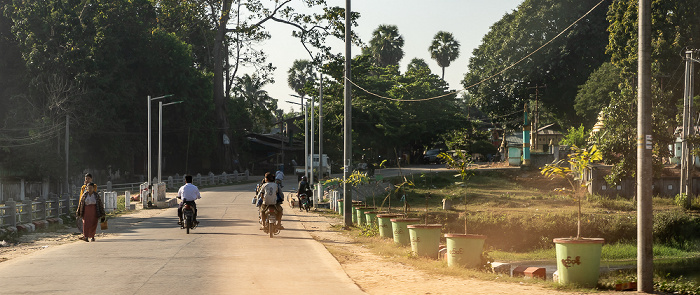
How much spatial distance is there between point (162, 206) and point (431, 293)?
30209 mm

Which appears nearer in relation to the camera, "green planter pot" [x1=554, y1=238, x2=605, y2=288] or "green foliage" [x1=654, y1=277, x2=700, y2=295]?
"green planter pot" [x1=554, y1=238, x2=605, y2=288]

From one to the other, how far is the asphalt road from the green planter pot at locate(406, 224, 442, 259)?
194cm

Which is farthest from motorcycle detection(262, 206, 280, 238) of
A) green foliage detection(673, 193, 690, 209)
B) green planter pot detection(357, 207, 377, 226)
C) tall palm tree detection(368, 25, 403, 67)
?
tall palm tree detection(368, 25, 403, 67)

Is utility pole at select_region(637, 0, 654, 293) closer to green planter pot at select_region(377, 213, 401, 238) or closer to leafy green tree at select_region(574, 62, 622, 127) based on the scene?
green planter pot at select_region(377, 213, 401, 238)

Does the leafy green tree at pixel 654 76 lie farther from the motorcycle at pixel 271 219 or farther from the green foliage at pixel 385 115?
the motorcycle at pixel 271 219

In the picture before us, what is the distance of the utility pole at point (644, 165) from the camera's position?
11219mm

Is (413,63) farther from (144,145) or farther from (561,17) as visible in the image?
(144,145)

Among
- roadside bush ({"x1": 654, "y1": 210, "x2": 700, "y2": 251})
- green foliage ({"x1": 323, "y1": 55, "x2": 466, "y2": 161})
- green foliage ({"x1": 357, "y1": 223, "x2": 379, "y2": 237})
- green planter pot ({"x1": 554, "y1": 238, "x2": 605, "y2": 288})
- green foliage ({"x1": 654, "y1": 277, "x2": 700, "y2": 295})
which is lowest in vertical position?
roadside bush ({"x1": 654, "y1": 210, "x2": 700, "y2": 251})

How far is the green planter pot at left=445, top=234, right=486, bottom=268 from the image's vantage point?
46.0 feet

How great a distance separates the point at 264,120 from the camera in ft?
261

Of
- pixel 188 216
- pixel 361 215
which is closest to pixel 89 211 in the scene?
pixel 188 216

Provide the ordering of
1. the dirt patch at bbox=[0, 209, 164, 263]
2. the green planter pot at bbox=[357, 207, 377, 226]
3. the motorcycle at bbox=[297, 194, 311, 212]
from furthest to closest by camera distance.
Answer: the motorcycle at bbox=[297, 194, 311, 212] → the green planter pot at bbox=[357, 207, 377, 226] → the dirt patch at bbox=[0, 209, 164, 263]

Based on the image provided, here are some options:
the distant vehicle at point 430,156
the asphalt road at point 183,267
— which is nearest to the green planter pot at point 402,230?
the asphalt road at point 183,267

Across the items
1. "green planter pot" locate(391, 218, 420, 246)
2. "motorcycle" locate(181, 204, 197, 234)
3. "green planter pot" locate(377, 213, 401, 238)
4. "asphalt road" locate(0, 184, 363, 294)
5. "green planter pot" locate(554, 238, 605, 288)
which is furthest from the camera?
"motorcycle" locate(181, 204, 197, 234)
